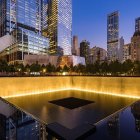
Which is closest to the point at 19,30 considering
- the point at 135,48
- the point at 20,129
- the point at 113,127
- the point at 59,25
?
the point at 59,25

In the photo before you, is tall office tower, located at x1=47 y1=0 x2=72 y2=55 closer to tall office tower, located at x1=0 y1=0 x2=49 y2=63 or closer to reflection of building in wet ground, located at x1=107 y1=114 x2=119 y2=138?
tall office tower, located at x1=0 y1=0 x2=49 y2=63

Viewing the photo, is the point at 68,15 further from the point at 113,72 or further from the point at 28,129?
the point at 28,129

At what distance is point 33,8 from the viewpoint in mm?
124188

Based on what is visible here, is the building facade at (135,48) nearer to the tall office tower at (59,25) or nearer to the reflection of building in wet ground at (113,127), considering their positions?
the tall office tower at (59,25)

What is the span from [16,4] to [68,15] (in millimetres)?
72763

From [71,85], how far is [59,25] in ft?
459

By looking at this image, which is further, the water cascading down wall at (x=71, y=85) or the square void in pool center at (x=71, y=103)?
the water cascading down wall at (x=71, y=85)

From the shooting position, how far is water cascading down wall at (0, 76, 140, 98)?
61.6 ft

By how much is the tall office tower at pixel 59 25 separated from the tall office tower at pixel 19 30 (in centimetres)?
2929

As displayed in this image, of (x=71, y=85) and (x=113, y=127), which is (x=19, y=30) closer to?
(x=71, y=85)

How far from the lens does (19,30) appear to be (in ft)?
321

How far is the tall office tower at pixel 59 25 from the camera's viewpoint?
6166 inches

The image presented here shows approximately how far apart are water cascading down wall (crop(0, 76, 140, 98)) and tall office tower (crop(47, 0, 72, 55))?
127034mm

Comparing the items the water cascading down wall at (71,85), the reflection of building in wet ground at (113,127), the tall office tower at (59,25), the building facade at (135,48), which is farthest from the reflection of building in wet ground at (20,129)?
the tall office tower at (59,25)
